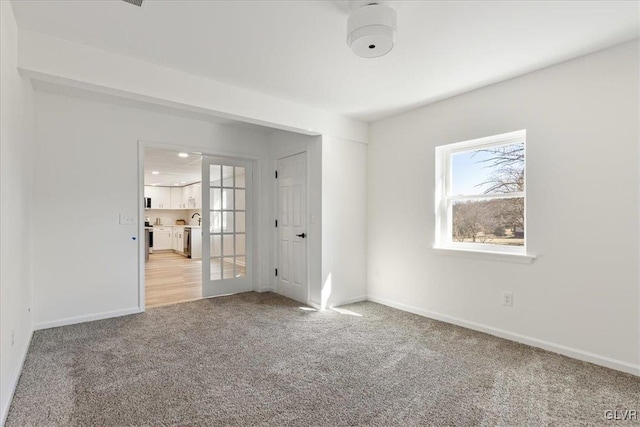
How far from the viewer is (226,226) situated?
4.89 m

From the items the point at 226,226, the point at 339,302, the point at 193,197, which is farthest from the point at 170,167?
the point at 339,302

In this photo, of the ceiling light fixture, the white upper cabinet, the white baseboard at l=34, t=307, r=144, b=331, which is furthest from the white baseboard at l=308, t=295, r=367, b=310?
the white upper cabinet

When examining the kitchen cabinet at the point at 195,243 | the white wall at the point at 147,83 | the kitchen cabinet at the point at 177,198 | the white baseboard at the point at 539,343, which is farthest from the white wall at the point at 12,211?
the kitchen cabinet at the point at 177,198

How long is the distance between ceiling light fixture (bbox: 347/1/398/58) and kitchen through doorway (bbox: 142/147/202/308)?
313 cm

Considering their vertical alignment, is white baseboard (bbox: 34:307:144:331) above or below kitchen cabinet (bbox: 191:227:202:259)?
below

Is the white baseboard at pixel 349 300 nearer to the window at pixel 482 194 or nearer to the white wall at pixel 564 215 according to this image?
the white wall at pixel 564 215

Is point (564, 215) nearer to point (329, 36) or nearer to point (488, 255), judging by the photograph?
point (488, 255)

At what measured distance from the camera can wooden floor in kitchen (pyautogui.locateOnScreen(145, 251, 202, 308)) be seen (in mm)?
4621

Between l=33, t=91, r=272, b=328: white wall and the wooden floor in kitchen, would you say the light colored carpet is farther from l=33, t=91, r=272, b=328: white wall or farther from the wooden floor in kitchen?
the wooden floor in kitchen

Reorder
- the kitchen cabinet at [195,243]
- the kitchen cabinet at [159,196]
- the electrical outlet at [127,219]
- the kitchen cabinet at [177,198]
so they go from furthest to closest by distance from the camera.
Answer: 1. the kitchen cabinet at [177,198]
2. the kitchen cabinet at [159,196]
3. the kitchen cabinet at [195,243]
4. the electrical outlet at [127,219]

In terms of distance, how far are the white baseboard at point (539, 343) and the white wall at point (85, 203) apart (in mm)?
3432

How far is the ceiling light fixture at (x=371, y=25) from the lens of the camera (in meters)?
1.99

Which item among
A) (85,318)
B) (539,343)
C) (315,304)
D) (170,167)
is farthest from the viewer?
(170,167)

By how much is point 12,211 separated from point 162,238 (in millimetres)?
8760
